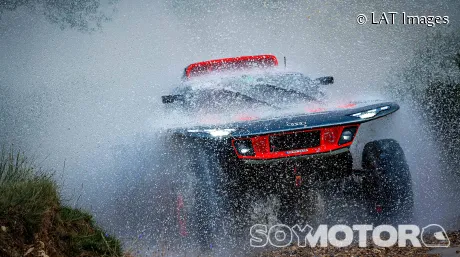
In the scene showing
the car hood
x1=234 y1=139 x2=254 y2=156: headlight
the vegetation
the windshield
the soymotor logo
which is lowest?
the soymotor logo

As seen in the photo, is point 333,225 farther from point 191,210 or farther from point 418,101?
point 418,101

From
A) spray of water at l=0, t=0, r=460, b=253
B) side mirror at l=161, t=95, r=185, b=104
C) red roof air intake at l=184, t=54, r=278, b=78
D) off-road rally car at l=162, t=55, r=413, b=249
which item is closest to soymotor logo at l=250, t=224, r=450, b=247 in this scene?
off-road rally car at l=162, t=55, r=413, b=249

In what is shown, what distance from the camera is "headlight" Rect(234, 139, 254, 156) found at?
199 inches

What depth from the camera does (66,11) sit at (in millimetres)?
24000

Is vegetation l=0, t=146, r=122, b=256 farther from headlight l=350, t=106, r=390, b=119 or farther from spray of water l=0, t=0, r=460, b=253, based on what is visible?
headlight l=350, t=106, r=390, b=119

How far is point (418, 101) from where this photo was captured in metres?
11.6

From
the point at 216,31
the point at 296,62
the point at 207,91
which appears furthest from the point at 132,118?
the point at 216,31

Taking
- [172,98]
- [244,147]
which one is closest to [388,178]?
[244,147]

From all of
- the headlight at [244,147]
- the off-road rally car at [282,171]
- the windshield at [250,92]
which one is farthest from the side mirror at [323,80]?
the headlight at [244,147]

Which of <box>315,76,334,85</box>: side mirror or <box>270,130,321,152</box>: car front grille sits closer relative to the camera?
<box>270,130,321,152</box>: car front grille

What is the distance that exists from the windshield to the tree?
624 inches

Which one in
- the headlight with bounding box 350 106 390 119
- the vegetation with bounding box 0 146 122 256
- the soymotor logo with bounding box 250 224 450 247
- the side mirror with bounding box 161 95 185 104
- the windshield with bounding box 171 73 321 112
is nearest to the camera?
the vegetation with bounding box 0 146 122 256

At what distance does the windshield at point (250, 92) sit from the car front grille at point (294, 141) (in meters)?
1.02

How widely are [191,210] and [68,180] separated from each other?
338 centimetres
